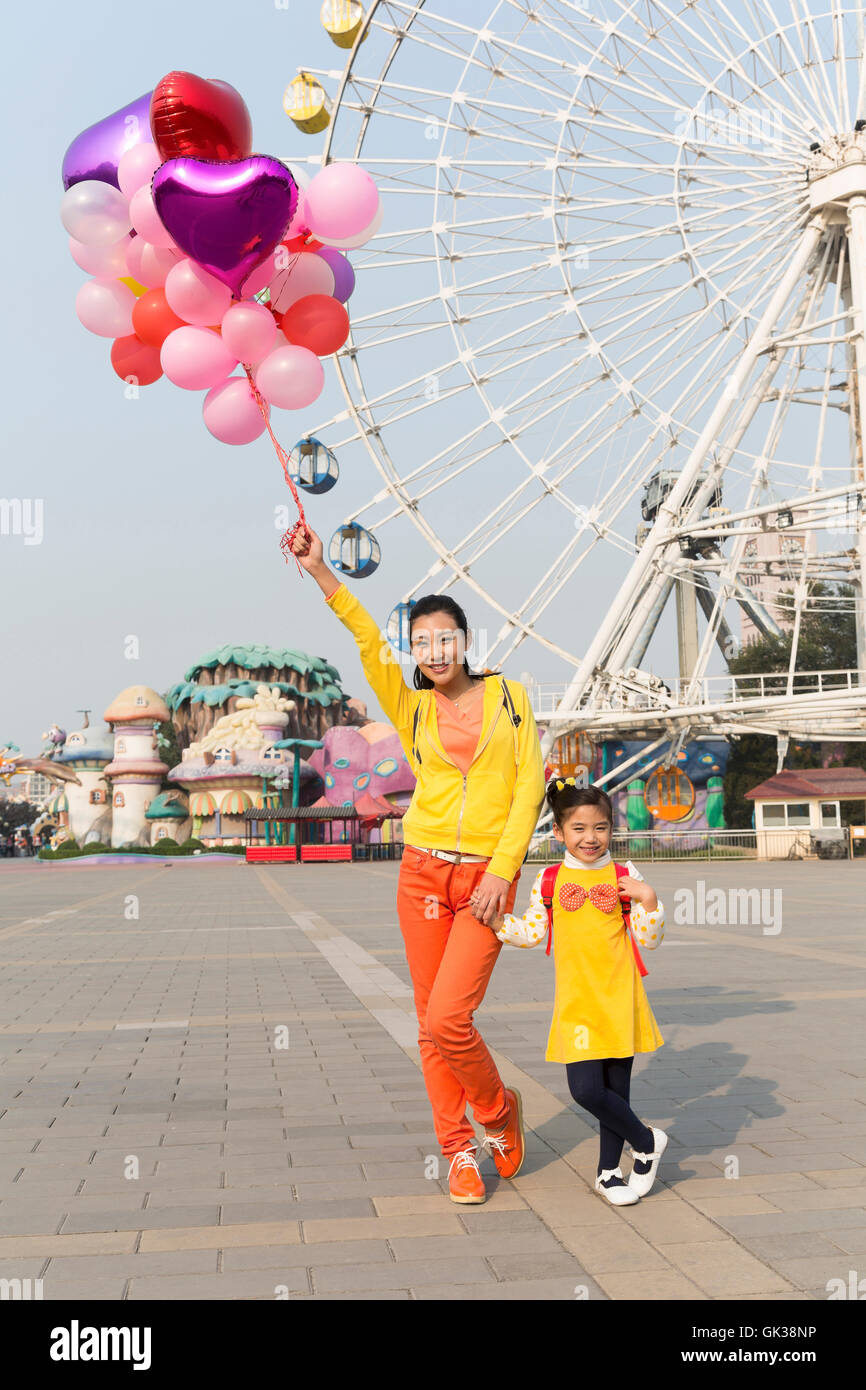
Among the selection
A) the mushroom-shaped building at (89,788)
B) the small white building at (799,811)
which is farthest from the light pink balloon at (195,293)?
the mushroom-shaped building at (89,788)

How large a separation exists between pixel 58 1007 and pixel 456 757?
5284 millimetres

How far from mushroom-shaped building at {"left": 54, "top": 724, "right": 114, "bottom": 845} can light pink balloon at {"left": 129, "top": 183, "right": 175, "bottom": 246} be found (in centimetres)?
6113

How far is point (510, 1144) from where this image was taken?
14.2 ft

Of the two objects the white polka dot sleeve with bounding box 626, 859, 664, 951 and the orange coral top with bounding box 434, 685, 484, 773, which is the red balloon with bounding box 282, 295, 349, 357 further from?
the white polka dot sleeve with bounding box 626, 859, 664, 951

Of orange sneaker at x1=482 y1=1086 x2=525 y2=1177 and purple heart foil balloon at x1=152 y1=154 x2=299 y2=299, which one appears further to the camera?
purple heart foil balloon at x1=152 y1=154 x2=299 y2=299

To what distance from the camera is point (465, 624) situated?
4.36 m

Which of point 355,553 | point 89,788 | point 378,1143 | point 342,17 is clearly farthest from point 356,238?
point 89,788

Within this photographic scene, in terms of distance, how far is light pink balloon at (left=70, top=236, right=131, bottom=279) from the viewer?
20.2 ft

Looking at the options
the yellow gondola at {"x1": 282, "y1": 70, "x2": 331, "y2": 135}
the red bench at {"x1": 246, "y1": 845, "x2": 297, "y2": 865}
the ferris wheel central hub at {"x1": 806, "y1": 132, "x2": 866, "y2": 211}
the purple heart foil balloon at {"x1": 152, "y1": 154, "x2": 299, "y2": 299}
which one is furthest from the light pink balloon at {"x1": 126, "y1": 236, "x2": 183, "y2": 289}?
the red bench at {"x1": 246, "y1": 845, "x2": 297, "y2": 865}

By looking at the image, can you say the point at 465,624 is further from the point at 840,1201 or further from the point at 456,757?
the point at 840,1201

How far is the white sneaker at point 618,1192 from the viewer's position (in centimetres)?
394

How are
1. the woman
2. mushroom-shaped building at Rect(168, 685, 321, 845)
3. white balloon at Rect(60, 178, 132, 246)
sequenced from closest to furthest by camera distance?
the woman → white balloon at Rect(60, 178, 132, 246) → mushroom-shaped building at Rect(168, 685, 321, 845)

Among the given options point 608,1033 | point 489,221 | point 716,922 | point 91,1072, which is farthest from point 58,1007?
point 489,221

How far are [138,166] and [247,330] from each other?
1.06m
